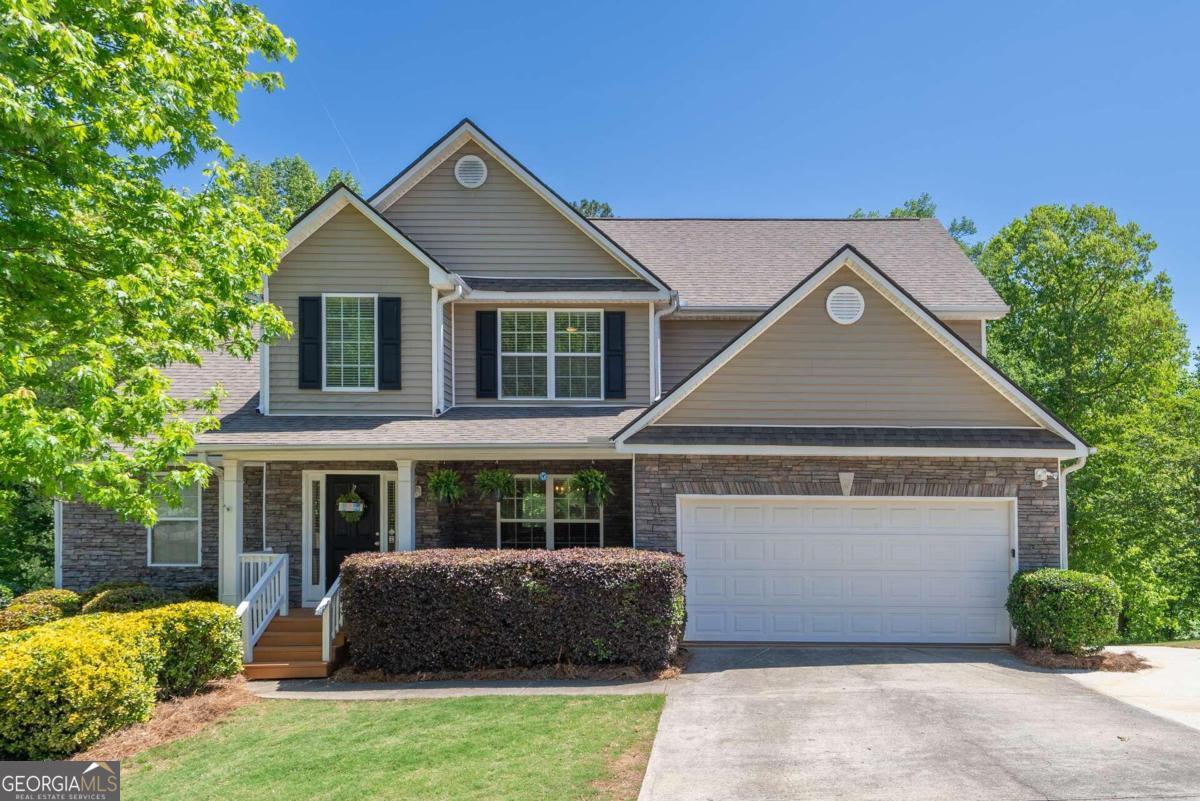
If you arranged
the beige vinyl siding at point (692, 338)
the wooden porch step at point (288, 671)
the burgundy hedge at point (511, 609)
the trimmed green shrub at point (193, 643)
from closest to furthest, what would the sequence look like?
the trimmed green shrub at point (193, 643)
the burgundy hedge at point (511, 609)
the wooden porch step at point (288, 671)
the beige vinyl siding at point (692, 338)

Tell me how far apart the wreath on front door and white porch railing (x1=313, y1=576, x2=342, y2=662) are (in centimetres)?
198

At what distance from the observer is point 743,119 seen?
2045 centimetres

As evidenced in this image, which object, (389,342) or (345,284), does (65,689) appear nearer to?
(389,342)

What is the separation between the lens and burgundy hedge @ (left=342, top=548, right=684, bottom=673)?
9977 millimetres

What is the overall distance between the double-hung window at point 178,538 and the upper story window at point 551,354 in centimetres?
571

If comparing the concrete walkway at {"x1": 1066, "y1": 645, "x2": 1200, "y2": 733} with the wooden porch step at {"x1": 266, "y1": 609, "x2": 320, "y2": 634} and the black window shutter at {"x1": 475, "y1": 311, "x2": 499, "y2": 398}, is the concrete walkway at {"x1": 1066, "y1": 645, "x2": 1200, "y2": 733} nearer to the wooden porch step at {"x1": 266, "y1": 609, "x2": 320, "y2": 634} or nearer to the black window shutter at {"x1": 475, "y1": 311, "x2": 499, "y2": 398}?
the black window shutter at {"x1": 475, "y1": 311, "x2": 499, "y2": 398}

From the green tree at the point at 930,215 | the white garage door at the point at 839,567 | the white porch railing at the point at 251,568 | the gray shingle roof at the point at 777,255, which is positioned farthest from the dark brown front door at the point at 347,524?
the green tree at the point at 930,215

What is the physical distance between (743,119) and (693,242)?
17.0 feet

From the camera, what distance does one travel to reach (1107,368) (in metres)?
22.2

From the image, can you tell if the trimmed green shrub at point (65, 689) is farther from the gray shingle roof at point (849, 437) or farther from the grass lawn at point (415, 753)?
the gray shingle roof at point (849, 437)

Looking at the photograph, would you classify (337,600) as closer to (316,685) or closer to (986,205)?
(316,685)

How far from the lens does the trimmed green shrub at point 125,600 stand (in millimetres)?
11013

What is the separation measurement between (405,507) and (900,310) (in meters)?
7.81

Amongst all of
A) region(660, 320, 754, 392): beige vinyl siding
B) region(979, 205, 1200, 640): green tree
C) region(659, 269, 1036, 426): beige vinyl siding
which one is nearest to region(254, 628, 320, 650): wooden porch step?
region(659, 269, 1036, 426): beige vinyl siding
